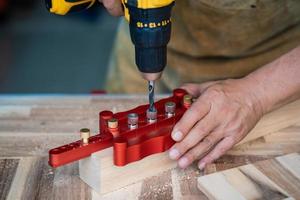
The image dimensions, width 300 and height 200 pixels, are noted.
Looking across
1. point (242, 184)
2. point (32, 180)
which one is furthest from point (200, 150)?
point (32, 180)

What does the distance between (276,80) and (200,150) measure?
0.83 ft

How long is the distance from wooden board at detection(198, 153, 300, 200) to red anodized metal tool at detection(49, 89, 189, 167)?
13 centimetres

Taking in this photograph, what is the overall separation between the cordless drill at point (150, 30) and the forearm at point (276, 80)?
0.92 feet

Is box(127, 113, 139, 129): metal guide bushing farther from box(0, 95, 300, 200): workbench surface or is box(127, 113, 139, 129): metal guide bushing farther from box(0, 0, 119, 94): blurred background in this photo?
box(0, 0, 119, 94): blurred background

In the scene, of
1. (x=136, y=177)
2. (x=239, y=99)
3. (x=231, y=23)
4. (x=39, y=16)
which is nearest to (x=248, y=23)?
(x=231, y=23)

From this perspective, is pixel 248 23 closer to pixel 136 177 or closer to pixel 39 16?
pixel 136 177

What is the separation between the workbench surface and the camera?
1.24 m

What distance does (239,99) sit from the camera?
4.51 ft

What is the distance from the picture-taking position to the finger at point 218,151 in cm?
132

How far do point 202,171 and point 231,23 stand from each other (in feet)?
1.68

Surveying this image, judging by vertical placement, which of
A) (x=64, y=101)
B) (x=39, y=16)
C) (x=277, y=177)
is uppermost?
(x=277, y=177)

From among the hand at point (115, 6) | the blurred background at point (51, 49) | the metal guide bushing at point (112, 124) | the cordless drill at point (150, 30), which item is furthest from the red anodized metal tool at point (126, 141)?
the blurred background at point (51, 49)

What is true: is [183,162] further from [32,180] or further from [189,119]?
[32,180]

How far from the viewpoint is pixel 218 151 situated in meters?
1.33
